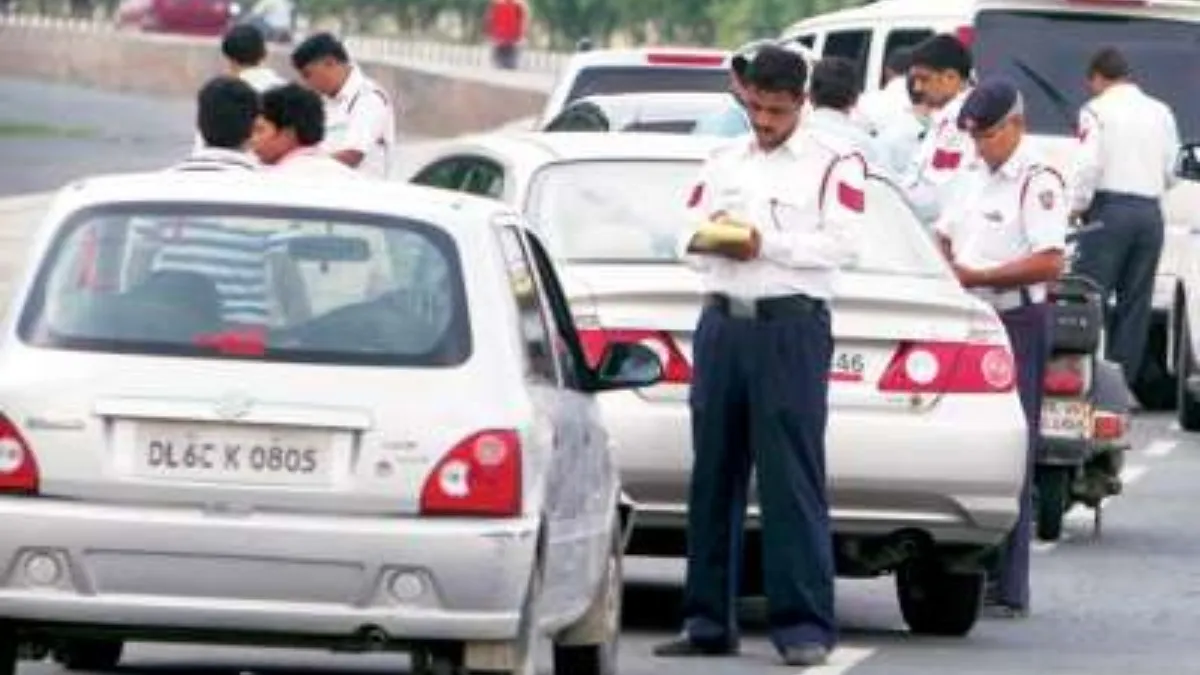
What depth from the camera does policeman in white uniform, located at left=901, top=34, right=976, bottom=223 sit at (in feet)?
61.2

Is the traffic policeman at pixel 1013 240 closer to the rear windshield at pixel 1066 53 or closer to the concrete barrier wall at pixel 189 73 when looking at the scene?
the rear windshield at pixel 1066 53

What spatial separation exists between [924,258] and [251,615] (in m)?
4.53

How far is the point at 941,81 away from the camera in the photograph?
761 inches

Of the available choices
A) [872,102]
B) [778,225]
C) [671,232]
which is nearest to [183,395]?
[778,225]

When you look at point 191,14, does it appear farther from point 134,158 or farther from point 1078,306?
point 1078,306

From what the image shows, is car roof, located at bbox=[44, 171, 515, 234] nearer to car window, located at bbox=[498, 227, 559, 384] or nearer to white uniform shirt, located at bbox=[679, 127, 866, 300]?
car window, located at bbox=[498, 227, 559, 384]

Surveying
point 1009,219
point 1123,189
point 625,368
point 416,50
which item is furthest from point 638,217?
point 416,50

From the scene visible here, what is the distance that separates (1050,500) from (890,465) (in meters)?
4.13

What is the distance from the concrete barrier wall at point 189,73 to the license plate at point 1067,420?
40238mm

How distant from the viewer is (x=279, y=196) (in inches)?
489

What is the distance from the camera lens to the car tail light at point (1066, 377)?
61.6 ft

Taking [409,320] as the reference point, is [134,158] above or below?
below

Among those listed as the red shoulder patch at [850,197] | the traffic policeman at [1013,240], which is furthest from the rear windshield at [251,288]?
the traffic policeman at [1013,240]

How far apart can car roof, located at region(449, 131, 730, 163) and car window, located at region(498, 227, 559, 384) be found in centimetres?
302
